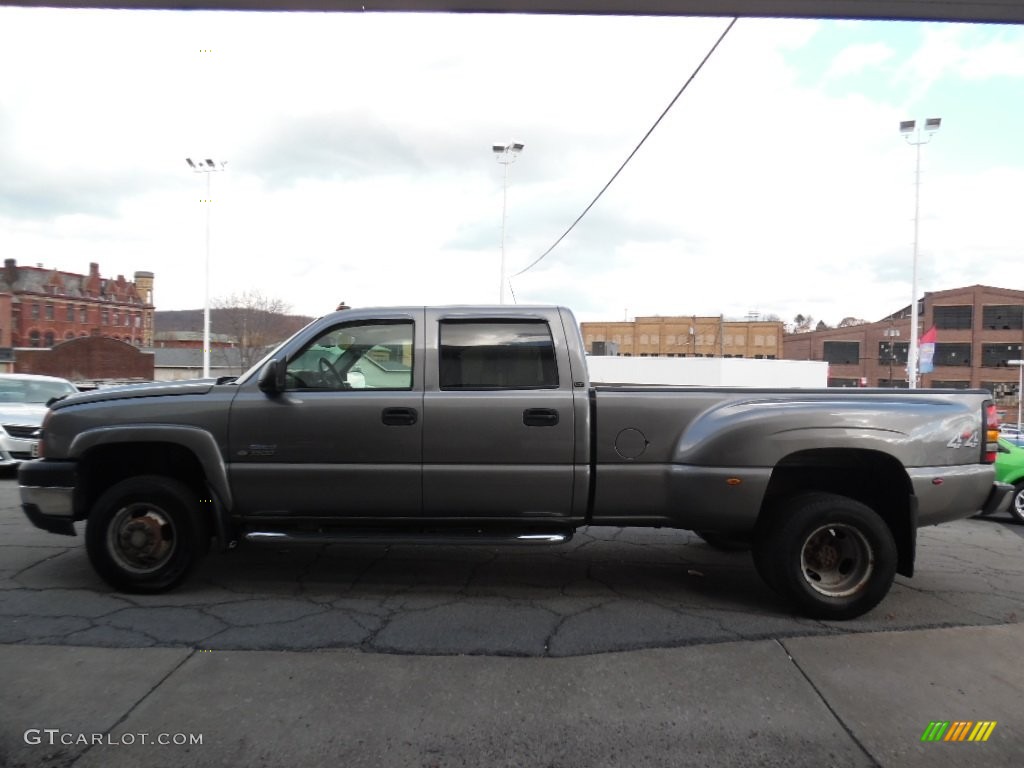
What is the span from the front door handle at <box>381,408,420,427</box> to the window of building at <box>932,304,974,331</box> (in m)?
82.0

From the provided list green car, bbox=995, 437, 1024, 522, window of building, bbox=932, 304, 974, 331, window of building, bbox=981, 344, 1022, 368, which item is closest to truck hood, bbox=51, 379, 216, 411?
green car, bbox=995, 437, 1024, 522

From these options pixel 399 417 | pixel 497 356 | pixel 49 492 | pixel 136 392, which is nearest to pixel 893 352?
pixel 497 356

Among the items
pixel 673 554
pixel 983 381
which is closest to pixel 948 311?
pixel 983 381

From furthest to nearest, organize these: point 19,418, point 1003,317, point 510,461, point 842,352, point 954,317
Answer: point 842,352
point 954,317
point 1003,317
point 19,418
point 510,461

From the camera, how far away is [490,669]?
3.51m

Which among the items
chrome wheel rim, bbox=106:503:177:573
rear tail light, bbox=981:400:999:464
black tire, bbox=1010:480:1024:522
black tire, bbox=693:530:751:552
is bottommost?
black tire, bbox=1010:480:1024:522

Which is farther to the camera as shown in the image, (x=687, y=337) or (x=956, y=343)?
(x=956, y=343)

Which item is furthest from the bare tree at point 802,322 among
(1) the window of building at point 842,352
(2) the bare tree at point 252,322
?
(2) the bare tree at point 252,322

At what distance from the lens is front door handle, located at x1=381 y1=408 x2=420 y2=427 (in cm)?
434

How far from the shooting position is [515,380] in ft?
14.7

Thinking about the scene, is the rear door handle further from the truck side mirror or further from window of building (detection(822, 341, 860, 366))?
window of building (detection(822, 341, 860, 366))

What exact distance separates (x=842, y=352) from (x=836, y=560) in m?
84.1

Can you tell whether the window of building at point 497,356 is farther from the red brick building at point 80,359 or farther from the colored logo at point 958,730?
the red brick building at point 80,359

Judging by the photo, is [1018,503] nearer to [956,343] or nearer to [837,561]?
[837,561]
